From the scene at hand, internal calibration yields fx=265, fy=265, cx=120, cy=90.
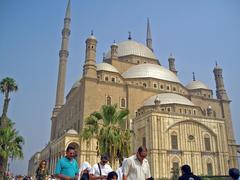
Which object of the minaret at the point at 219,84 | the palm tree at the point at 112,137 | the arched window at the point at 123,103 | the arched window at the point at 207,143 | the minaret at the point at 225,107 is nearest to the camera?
the palm tree at the point at 112,137

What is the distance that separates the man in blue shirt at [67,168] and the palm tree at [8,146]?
16.8 meters

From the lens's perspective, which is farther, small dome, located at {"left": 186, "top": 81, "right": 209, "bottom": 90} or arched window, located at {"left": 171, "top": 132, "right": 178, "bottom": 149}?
small dome, located at {"left": 186, "top": 81, "right": 209, "bottom": 90}

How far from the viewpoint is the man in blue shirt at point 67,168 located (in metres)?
4.58

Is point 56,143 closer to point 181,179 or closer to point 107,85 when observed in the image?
point 107,85

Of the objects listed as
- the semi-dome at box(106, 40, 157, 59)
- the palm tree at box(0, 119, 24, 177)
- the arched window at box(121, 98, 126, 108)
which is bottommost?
the palm tree at box(0, 119, 24, 177)

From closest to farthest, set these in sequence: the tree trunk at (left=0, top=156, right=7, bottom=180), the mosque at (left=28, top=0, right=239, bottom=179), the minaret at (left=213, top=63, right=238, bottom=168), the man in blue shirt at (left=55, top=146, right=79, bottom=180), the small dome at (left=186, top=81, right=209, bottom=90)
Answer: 1. the man in blue shirt at (left=55, top=146, right=79, bottom=180)
2. the tree trunk at (left=0, top=156, right=7, bottom=180)
3. the mosque at (left=28, top=0, right=239, bottom=179)
4. the minaret at (left=213, top=63, right=238, bottom=168)
5. the small dome at (left=186, top=81, right=209, bottom=90)

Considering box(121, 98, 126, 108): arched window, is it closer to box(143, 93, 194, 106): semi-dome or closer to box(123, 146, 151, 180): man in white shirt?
box(143, 93, 194, 106): semi-dome

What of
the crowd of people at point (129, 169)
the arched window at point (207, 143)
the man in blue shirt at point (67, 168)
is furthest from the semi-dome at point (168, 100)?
the man in blue shirt at point (67, 168)

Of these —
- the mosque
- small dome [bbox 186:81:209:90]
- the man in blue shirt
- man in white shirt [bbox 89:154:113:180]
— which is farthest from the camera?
small dome [bbox 186:81:209:90]

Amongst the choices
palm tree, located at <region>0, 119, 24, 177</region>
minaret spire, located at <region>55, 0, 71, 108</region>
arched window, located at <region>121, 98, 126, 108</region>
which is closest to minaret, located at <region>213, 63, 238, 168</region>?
arched window, located at <region>121, 98, 126, 108</region>

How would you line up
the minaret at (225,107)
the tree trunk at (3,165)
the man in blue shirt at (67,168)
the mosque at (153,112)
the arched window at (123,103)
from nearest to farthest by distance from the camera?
the man in blue shirt at (67,168)
the tree trunk at (3,165)
the mosque at (153,112)
the arched window at (123,103)
the minaret at (225,107)

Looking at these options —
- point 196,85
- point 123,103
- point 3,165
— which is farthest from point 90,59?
point 196,85

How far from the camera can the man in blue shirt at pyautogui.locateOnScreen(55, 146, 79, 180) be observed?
4.58 metres

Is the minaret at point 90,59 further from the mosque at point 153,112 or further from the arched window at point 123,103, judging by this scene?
the arched window at point 123,103
